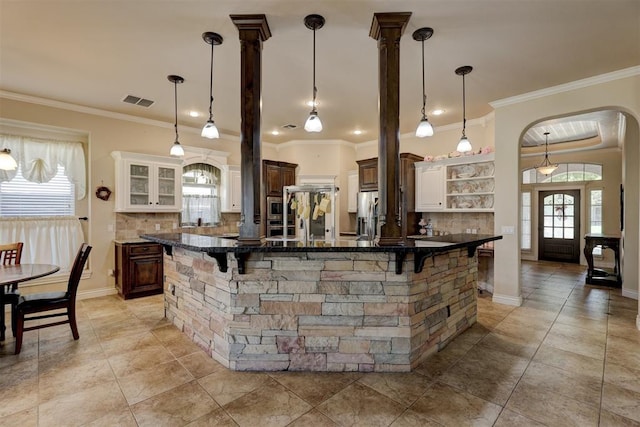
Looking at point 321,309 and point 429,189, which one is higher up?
point 429,189

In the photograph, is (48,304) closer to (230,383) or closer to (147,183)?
(230,383)

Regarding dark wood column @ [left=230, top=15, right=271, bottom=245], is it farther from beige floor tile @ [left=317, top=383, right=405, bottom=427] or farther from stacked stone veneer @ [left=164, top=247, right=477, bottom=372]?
beige floor tile @ [left=317, top=383, right=405, bottom=427]

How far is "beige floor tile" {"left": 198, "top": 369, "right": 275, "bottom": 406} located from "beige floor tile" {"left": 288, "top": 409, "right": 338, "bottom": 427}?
0.47 metres

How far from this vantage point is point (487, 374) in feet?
8.00

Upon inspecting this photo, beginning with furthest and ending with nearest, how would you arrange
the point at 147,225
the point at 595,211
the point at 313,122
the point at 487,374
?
the point at 595,211 → the point at 147,225 → the point at 313,122 → the point at 487,374

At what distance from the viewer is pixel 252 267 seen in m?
2.46

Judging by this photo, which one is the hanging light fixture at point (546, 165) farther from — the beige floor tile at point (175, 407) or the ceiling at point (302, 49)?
the beige floor tile at point (175, 407)

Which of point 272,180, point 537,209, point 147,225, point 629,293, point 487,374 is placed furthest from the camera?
point 537,209

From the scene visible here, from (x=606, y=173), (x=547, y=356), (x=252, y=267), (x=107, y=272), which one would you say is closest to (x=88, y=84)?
(x=107, y=272)

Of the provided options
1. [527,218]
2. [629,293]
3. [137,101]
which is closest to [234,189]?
[137,101]

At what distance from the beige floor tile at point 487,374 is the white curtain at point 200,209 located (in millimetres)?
4833

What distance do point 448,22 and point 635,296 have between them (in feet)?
16.0

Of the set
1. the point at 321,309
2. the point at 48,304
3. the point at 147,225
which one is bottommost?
the point at 48,304

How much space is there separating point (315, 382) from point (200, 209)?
437cm
